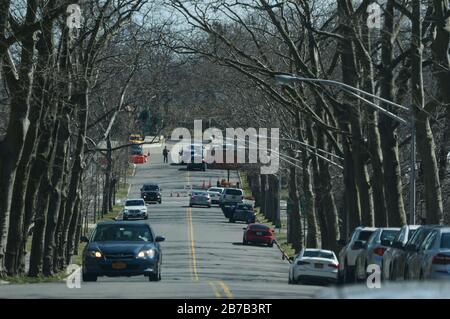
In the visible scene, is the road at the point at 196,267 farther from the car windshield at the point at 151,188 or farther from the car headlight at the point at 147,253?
the car windshield at the point at 151,188

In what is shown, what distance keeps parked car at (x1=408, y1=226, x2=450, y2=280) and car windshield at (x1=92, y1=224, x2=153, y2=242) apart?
10.8 meters

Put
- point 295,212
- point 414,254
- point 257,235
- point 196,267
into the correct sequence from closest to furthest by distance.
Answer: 1. point 414,254
2. point 196,267
3. point 295,212
4. point 257,235

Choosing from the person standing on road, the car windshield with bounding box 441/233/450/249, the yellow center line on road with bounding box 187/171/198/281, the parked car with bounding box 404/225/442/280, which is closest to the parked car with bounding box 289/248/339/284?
the yellow center line on road with bounding box 187/171/198/281

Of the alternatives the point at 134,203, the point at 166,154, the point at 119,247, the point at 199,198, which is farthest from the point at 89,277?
the point at 166,154

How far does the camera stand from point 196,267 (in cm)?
5175

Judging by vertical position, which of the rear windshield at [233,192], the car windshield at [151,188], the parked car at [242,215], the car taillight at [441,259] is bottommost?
the car taillight at [441,259]

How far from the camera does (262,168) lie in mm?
83500

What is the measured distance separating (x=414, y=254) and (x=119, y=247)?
33.9 feet

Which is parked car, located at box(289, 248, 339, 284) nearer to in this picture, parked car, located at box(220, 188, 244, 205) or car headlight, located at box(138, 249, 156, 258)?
car headlight, located at box(138, 249, 156, 258)

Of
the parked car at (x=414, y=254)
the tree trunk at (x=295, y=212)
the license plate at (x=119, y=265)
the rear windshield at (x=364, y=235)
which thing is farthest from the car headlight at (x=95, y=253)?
the tree trunk at (x=295, y=212)

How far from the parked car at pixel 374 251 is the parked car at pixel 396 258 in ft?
2.69

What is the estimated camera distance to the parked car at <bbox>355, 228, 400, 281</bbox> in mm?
25375

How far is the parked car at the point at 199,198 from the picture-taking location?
97.1 m

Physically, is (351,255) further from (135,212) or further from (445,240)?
(135,212)
